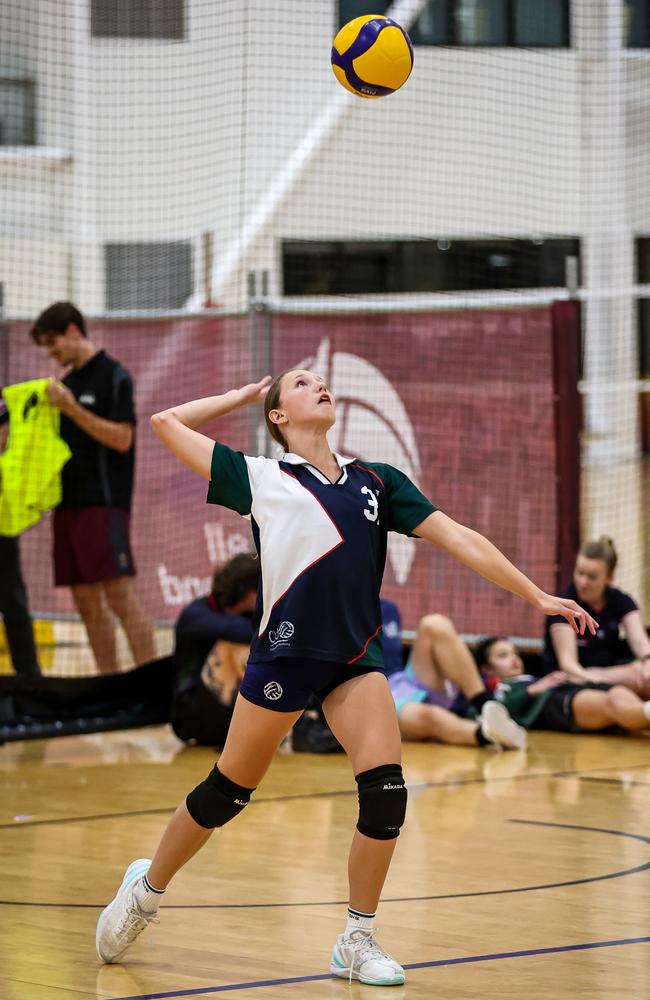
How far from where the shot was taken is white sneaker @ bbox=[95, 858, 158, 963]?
13.4ft

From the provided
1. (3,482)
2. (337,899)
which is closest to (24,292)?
(3,482)

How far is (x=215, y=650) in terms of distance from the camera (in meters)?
8.34

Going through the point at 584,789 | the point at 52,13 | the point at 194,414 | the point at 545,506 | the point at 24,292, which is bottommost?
the point at 584,789

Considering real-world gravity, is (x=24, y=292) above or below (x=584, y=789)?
above

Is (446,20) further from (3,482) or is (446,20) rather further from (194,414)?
(194,414)

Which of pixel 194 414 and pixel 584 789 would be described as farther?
pixel 584 789

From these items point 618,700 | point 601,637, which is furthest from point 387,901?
point 601,637

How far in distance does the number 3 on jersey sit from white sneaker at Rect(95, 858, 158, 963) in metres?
1.20

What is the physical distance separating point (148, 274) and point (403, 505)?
13.7 meters

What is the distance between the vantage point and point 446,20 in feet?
60.2

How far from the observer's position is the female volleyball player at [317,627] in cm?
400

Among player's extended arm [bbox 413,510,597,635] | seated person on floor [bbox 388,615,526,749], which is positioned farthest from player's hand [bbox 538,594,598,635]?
seated person on floor [bbox 388,615,526,749]

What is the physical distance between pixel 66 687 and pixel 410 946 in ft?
15.2

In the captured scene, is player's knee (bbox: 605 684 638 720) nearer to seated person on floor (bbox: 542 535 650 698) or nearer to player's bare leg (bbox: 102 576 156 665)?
seated person on floor (bbox: 542 535 650 698)
